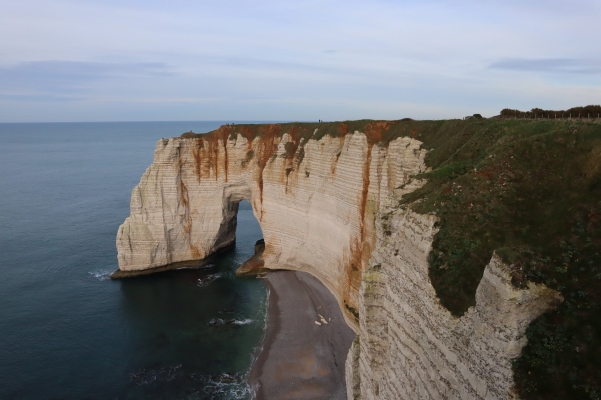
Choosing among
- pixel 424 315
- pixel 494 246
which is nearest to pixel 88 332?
pixel 424 315

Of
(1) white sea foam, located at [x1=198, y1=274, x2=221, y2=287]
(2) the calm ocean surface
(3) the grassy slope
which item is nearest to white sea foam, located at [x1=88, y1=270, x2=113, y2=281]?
(2) the calm ocean surface

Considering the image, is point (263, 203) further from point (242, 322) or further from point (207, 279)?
point (242, 322)

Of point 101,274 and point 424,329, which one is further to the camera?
point 101,274

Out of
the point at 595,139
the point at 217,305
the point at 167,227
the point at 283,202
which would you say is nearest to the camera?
the point at 595,139

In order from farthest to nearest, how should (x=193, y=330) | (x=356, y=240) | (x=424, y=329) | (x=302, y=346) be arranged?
(x=193, y=330) < (x=356, y=240) < (x=302, y=346) < (x=424, y=329)

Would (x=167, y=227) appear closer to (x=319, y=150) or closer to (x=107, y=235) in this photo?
(x=107, y=235)

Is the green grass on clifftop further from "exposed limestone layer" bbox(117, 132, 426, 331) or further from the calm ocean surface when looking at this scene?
the calm ocean surface

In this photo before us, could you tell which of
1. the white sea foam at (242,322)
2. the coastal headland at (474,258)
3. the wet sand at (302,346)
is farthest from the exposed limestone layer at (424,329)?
the white sea foam at (242,322)

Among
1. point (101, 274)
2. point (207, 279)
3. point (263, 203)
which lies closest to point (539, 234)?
point (263, 203)
